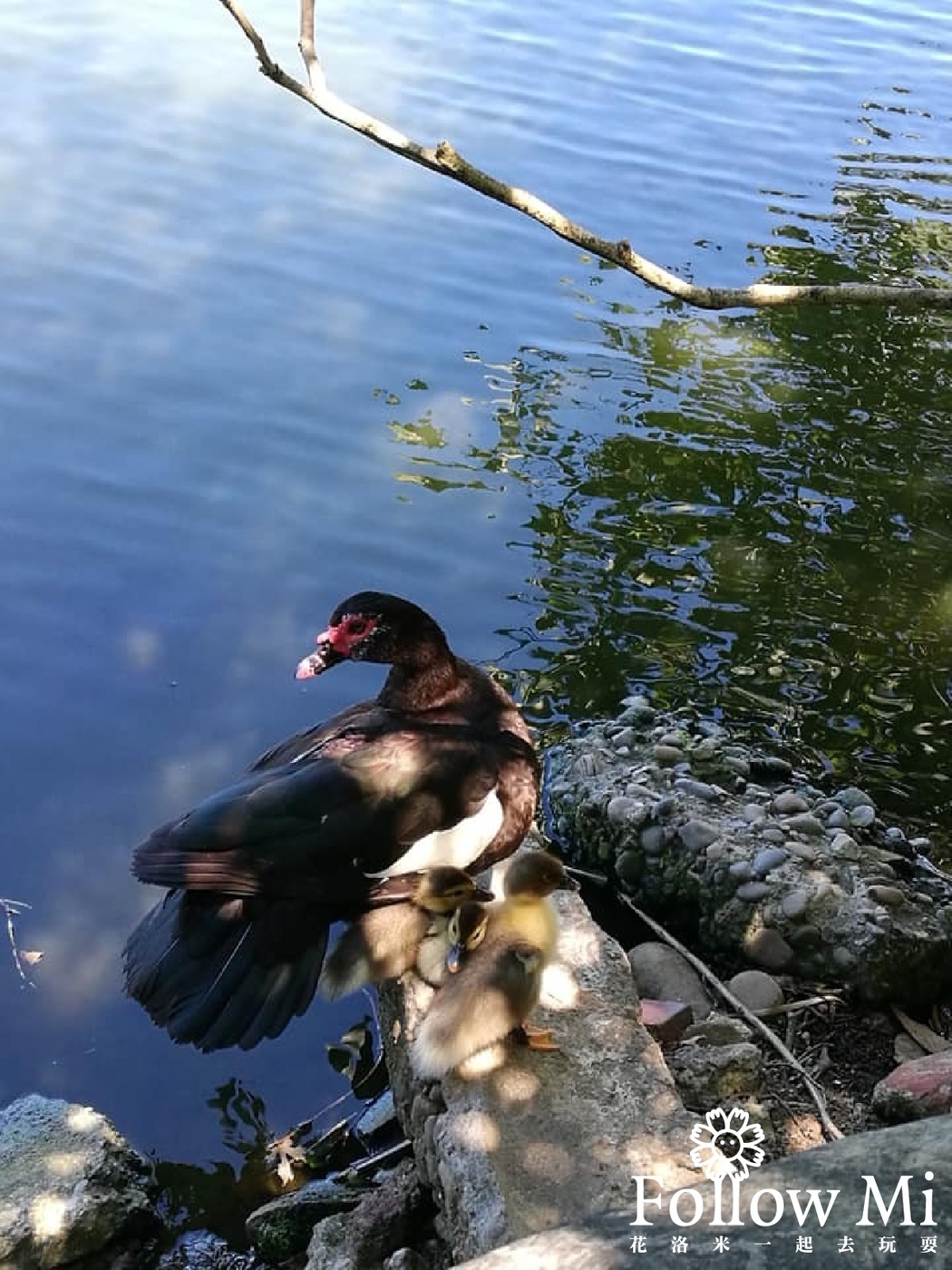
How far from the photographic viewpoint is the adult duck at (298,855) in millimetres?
3346

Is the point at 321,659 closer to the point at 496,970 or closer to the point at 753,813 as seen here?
the point at 496,970

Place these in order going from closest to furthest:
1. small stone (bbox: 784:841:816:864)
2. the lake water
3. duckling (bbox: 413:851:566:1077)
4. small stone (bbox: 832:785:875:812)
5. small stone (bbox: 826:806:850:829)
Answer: duckling (bbox: 413:851:566:1077), small stone (bbox: 784:841:816:864), small stone (bbox: 826:806:850:829), small stone (bbox: 832:785:875:812), the lake water

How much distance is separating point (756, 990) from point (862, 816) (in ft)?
2.76

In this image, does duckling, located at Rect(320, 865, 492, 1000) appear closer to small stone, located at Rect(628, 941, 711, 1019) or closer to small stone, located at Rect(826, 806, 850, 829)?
small stone, located at Rect(628, 941, 711, 1019)

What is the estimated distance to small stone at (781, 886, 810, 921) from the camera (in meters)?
4.04

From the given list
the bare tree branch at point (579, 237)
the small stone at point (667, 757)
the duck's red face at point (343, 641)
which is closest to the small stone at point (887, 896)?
the small stone at point (667, 757)

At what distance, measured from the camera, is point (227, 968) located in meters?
3.36

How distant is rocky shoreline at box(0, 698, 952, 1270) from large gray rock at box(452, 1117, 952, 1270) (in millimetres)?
38

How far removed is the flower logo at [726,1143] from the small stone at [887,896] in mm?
964

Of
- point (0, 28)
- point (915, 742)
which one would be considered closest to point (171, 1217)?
point (915, 742)

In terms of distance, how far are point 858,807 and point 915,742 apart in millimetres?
670

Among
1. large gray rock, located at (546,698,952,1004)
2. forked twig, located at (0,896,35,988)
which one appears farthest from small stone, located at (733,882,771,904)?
forked twig, located at (0,896,35,988)

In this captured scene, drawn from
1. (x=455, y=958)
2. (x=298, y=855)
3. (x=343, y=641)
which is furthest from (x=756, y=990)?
(x=343, y=641)

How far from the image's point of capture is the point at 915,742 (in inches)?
201
